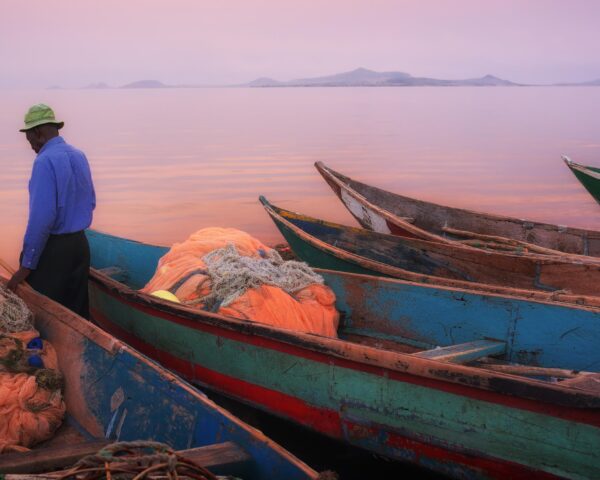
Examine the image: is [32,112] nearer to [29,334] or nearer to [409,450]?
[29,334]

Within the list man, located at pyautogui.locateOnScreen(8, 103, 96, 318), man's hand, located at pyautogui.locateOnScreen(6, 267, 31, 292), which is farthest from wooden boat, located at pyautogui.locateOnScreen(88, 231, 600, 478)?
man's hand, located at pyautogui.locateOnScreen(6, 267, 31, 292)

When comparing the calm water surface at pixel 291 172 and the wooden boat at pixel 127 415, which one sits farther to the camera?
the calm water surface at pixel 291 172

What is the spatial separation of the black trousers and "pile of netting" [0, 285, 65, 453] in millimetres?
465

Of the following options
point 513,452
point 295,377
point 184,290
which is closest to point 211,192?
point 184,290

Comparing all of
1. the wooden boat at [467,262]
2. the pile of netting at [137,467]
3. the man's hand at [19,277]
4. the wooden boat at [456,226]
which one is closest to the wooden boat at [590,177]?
the wooden boat at [456,226]

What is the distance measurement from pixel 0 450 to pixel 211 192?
13.6 meters

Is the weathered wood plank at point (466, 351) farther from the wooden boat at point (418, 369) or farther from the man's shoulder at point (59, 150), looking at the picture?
the man's shoulder at point (59, 150)

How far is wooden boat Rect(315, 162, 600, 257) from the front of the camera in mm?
7668

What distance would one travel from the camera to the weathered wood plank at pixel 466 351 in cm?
445

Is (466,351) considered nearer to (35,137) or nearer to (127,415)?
(127,415)

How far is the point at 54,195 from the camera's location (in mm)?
4727

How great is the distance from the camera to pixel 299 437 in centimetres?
510

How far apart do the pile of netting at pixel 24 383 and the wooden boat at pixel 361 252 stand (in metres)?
3.01

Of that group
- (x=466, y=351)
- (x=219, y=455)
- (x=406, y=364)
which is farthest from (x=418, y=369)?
(x=219, y=455)
